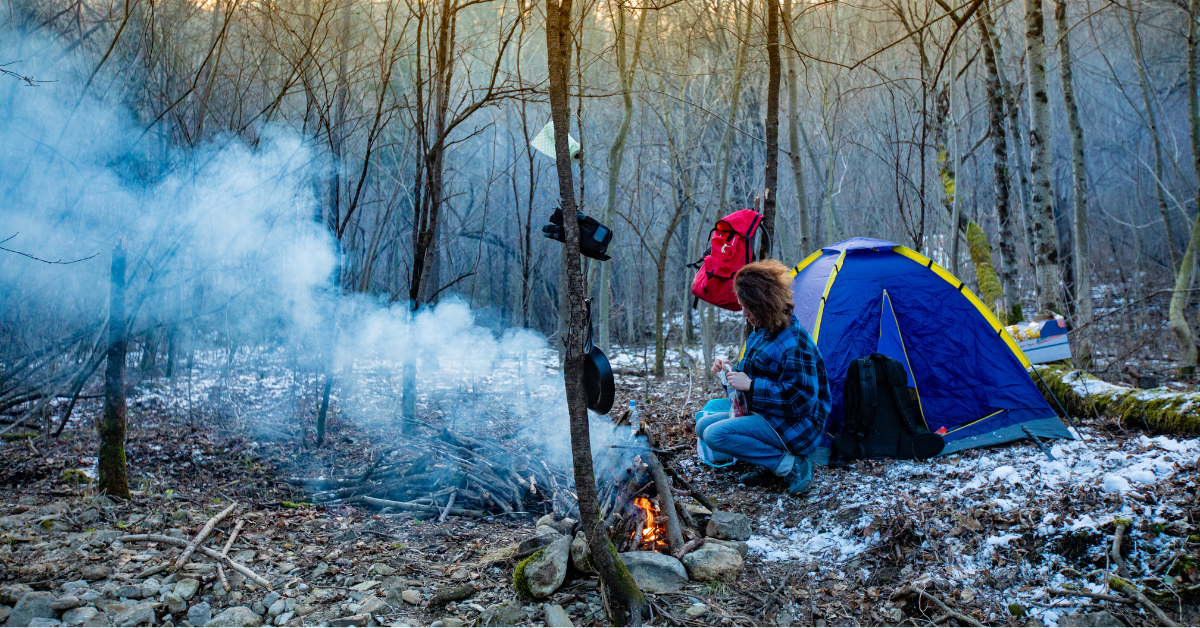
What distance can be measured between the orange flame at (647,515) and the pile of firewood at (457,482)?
16.2 inches

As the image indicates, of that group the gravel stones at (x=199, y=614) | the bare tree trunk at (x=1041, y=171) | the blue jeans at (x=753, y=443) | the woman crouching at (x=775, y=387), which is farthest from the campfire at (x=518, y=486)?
the bare tree trunk at (x=1041, y=171)

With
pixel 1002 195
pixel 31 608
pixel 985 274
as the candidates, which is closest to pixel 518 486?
pixel 31 608

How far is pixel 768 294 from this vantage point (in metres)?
3.69

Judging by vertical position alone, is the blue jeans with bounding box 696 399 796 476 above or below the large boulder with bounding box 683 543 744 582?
above

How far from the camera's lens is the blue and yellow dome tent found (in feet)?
14.4

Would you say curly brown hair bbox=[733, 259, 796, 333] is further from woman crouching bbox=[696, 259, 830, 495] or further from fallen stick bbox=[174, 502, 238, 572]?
fallen stick bbox=[174, 502, 238, 572]

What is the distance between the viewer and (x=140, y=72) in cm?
514

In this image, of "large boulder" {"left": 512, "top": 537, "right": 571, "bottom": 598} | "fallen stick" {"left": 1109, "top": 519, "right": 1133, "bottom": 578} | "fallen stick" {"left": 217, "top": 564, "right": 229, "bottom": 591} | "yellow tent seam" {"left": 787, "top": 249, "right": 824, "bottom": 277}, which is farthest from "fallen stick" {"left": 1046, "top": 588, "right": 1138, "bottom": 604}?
"fallen stick" {"left": 217, "top": 564, "right": 229, "bottom": 591}

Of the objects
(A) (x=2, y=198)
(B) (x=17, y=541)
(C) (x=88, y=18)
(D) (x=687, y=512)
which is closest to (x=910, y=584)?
(D) (x=687, y=512)

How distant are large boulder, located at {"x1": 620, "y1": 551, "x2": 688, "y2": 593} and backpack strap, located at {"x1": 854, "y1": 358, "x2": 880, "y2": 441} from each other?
73.1 inches

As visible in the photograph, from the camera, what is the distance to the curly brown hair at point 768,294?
3.69 meters

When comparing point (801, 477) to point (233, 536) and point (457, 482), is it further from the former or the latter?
point (233, 536)

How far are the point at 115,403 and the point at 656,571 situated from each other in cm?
321

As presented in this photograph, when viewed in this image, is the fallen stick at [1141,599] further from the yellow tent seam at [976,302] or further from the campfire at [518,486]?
the yellow tent seam at [976,302]
